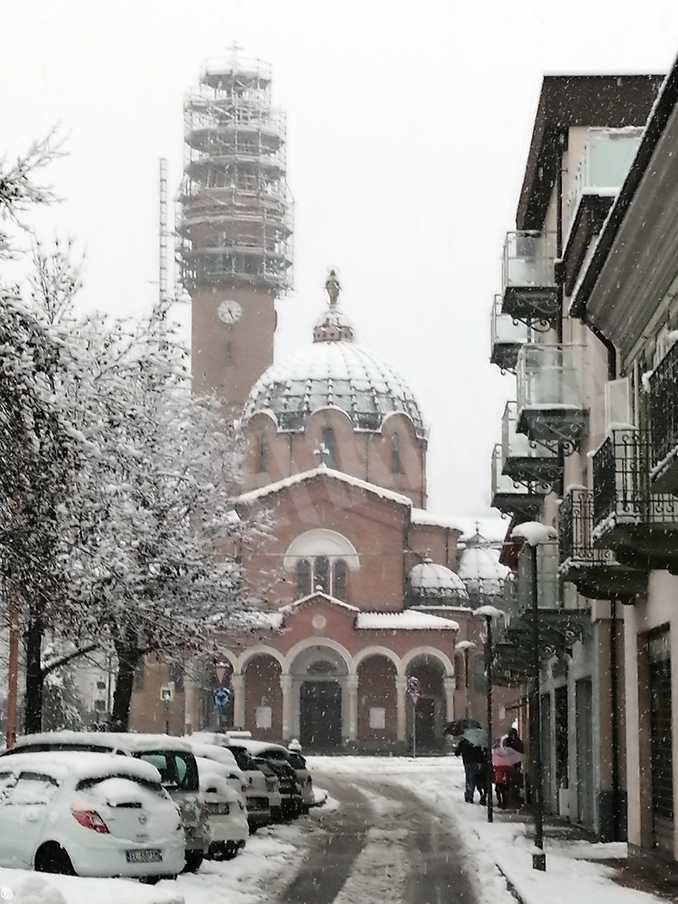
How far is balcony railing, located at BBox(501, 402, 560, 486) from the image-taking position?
98.8 feet

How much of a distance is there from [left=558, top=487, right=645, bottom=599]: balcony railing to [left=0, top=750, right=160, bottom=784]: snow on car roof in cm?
635

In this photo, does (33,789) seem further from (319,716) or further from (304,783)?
(319,716)

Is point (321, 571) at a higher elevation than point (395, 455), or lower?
lower

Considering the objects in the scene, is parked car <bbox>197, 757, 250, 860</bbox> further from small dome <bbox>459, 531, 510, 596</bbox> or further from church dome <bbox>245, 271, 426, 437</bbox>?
small dome <bbox>459, 531, 510, 596</bbox>

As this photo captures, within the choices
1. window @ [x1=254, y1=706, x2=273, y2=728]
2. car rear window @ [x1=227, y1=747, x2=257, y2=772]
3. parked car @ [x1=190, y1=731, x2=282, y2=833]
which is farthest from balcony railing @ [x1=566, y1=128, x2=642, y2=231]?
window @ [x1=254, y1=706, x2=273, y2=728]

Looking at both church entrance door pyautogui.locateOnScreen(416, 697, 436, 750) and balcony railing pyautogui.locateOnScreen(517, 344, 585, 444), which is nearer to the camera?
balcony railing pyautogui.locateOnScreen(517, 344, 585, 444)

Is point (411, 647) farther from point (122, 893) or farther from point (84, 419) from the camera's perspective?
point (122, 893)

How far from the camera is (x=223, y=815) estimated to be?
19594 millimetres

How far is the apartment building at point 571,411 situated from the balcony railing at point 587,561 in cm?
2

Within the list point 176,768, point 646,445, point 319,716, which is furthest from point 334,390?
point 646,445

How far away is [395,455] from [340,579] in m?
9.36

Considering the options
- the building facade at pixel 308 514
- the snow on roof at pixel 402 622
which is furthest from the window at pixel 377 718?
the snow on roof at pixel 402 622

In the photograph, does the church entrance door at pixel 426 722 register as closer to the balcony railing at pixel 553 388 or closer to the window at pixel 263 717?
the window at pixel 263 717

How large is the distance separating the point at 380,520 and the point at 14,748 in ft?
179
